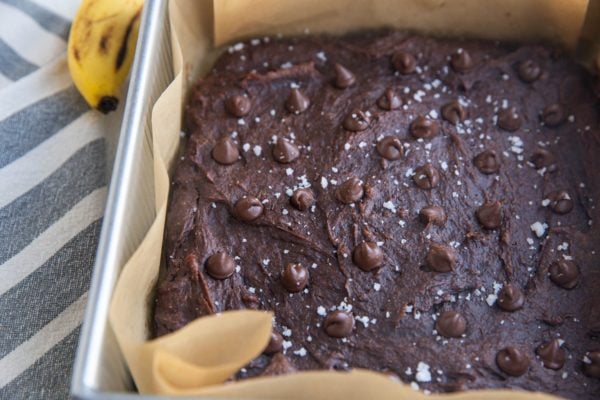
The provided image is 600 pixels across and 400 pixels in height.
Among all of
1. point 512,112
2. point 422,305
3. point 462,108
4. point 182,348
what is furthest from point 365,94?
point 182,348

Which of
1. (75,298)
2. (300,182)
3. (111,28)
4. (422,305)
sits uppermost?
(111,28)

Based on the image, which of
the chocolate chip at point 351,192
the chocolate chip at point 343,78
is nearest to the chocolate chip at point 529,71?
the chocolate chip at point 343,78

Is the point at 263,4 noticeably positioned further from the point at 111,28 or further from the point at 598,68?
the point at 598,68

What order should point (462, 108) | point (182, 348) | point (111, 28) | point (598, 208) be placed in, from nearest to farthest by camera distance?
point (182, 348), point (598, 208), point (462, 108), point (111, 28)

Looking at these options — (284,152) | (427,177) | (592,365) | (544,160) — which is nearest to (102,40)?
(284,152)

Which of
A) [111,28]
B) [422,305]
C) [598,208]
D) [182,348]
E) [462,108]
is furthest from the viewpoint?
[111,28]

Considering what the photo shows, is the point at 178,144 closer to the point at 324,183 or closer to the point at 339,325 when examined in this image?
the point at 324,183

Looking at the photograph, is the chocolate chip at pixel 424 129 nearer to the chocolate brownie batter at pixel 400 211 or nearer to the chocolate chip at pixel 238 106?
the chocolate brownie batter at pixel 400 211
